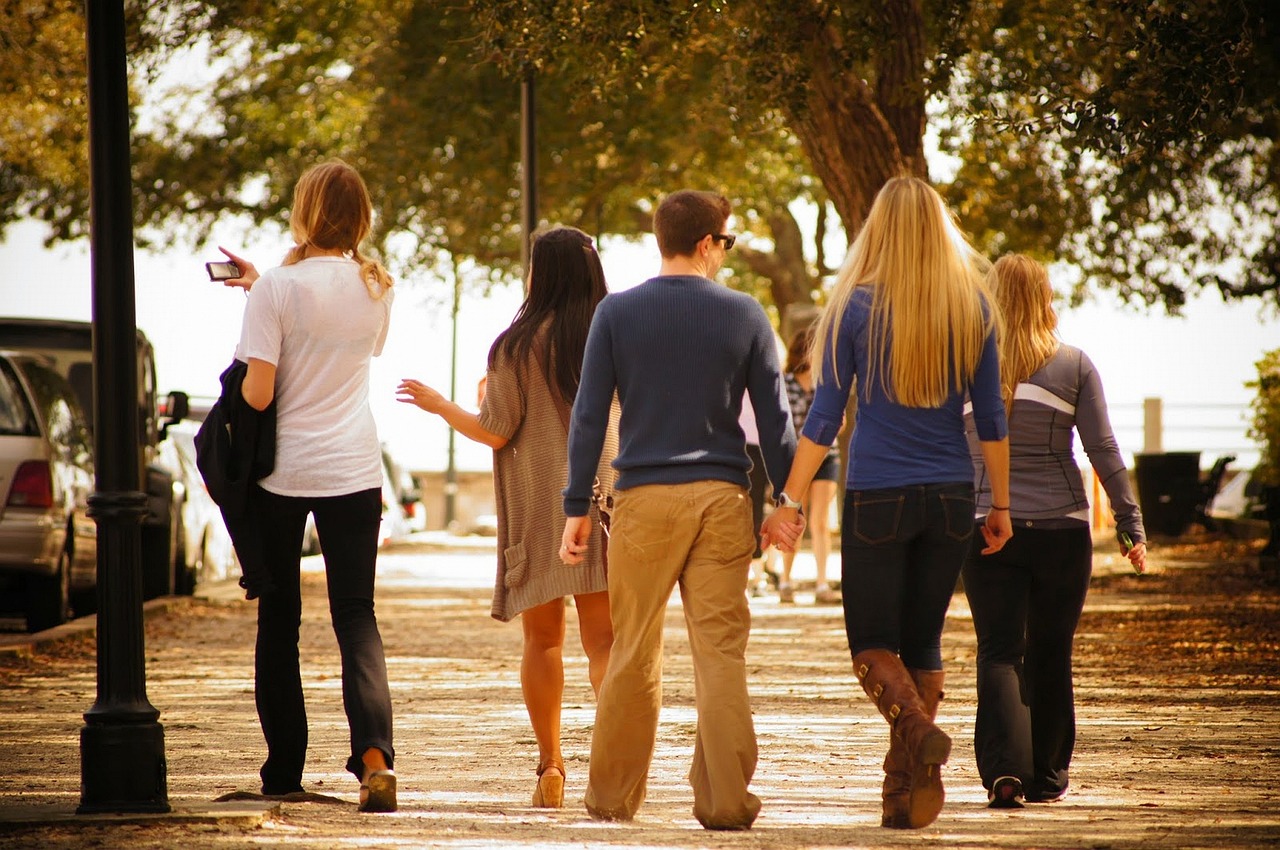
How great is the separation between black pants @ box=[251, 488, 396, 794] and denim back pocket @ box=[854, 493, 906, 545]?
1515 millimetres

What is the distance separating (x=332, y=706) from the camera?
8.88m

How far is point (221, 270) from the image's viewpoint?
5.94 meters

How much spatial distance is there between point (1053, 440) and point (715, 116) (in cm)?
1510

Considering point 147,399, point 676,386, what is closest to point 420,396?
point 676,386

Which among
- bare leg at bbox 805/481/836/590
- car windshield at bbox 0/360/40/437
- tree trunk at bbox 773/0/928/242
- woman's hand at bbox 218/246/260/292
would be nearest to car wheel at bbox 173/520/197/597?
car windshield at bbox 0/360/40/437

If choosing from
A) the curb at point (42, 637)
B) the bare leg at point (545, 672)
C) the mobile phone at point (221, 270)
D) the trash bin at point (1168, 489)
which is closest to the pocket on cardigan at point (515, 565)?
the bare leg at point (545, 672)

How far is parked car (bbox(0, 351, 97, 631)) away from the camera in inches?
450

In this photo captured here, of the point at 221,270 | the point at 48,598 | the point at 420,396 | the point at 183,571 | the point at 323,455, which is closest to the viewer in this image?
the point at 323,455

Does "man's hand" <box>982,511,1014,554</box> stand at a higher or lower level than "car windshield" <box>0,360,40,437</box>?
lower

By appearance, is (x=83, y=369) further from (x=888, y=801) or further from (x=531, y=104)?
(x=888, y=801)

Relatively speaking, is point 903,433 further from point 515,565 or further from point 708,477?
point 515,565

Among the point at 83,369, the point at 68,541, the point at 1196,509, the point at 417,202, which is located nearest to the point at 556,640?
the point at 68,541

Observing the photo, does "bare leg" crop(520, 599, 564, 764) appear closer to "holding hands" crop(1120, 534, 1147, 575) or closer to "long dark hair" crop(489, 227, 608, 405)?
"long dark hair" crop(489, 227, 608, 405)

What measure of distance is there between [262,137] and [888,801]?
22.7m
